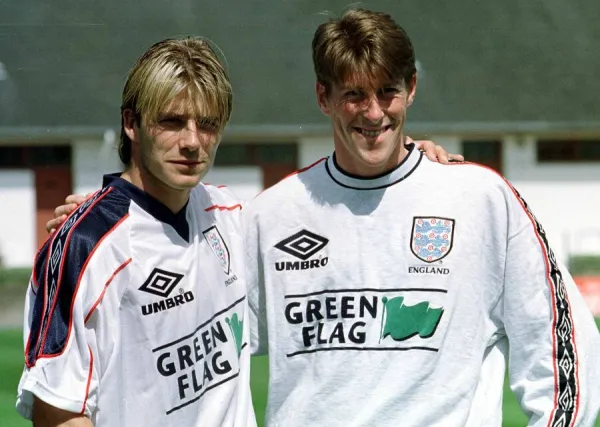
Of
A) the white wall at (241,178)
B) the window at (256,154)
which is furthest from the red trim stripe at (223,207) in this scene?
the window at (256,154)

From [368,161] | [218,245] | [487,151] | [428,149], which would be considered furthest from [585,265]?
[218,245]

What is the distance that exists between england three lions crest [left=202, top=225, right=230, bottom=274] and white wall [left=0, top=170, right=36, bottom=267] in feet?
61.1

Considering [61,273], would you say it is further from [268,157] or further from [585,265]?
[268,157]

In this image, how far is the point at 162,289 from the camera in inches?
107

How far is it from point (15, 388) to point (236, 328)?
3092mm

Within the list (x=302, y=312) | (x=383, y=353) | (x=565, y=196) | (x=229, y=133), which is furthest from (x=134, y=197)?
(x=565, y=196)

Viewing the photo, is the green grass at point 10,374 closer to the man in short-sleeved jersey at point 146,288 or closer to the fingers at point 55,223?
the fingers at point 55,223

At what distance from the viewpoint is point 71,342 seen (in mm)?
2502

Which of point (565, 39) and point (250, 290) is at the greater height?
point (565, 39)

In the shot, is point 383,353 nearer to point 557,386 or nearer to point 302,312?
point 302,312

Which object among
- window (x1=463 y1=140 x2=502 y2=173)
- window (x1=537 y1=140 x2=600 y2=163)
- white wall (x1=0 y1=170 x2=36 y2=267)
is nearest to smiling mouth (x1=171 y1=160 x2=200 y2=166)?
white wall (x1=0 y1=170 x2=36 y2=267)

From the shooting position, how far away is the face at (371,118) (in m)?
2.97

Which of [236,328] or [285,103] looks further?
[285,103]

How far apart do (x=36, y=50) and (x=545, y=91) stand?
11.0 m
